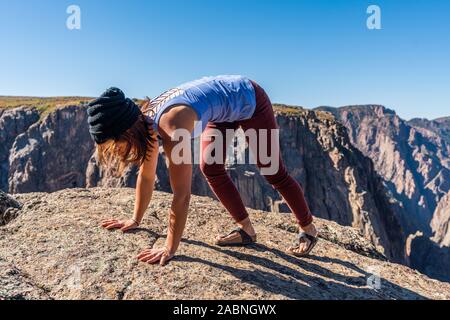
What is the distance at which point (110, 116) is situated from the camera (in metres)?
3.71

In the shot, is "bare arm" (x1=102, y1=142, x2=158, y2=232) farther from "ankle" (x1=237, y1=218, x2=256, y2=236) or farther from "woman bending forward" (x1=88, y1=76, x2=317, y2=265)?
"ankle" (x1=237, y1=218, x2=256, y2=236)

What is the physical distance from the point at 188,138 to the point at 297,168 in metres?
70.8

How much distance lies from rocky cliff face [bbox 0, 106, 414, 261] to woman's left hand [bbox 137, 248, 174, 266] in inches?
2386

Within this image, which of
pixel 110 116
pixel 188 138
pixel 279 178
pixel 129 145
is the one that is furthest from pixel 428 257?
pixel 110 116

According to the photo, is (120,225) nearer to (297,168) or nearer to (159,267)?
(159,267)

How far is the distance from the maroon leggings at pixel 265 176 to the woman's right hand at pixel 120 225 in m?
1.13

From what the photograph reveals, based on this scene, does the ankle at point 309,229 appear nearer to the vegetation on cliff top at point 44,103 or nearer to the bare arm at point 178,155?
the bare arm at point 178,155

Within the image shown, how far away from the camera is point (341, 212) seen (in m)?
69.0

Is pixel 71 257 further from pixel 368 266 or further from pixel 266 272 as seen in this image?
pixel 368 266

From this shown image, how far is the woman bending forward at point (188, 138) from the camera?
3785 millimetres

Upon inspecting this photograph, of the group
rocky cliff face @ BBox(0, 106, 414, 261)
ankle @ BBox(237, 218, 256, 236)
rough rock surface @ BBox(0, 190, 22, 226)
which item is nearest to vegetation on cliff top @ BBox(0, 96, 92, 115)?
rocky cliff face @ BBox(0, 106, 414, 261)

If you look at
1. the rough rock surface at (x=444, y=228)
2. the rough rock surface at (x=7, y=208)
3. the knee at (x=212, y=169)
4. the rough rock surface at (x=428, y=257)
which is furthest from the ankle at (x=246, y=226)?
the rough rock surface at (x=444, y=228)

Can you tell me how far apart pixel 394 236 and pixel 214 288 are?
245 ft

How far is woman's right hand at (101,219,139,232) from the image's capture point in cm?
511
